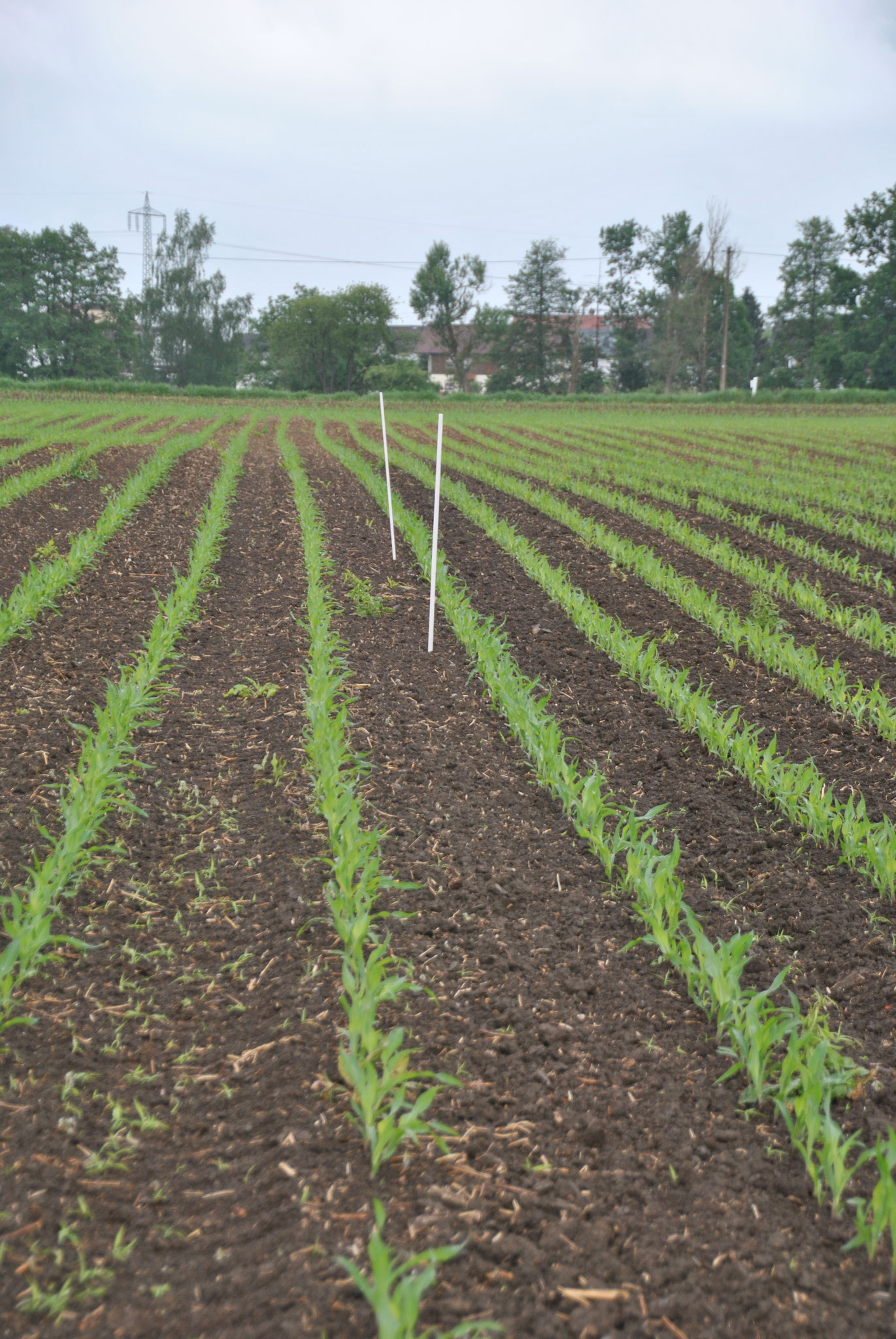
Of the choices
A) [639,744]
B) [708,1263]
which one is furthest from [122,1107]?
[639,744]

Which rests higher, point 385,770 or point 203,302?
point 203,302

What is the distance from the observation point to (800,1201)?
229 centimetres

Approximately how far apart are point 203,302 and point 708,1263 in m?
67.3

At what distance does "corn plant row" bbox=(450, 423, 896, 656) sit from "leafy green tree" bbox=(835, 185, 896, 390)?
1932 inches

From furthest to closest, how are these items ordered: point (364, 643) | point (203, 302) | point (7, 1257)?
point (203, 302) → point (364, 643) → point (7, 1257)

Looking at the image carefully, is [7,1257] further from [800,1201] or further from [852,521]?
[852,521]

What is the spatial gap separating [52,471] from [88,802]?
38.1ft

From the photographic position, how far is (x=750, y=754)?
15.5ft

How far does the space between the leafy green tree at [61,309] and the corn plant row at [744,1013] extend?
5796 centimetres

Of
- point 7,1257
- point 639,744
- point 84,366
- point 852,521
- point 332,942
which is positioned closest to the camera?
point 7,1257

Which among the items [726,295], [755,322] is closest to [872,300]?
Answer: [726,295]

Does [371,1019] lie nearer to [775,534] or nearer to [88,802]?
[88,802]

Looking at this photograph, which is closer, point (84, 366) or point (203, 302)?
point (84, 366)

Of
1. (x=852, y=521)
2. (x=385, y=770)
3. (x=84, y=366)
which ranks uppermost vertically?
(x=84, y=366)
